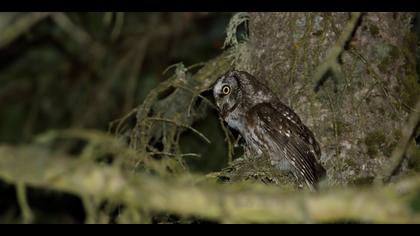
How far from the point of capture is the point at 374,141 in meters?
4.16

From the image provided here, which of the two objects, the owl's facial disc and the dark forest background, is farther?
the owl's facial disc

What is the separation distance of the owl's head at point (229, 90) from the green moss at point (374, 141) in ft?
3.21

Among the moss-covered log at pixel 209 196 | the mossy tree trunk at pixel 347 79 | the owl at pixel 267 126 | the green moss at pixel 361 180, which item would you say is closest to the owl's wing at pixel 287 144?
the owl at pixel 267 126

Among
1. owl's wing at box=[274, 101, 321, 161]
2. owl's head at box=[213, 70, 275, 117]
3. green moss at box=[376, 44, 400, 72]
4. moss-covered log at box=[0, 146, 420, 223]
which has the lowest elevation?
moss-covered log at box=[0, 146, 420, 223]

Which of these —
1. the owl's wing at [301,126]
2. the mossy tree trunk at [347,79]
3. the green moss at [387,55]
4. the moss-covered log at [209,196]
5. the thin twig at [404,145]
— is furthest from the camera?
the green moss at [387,55]

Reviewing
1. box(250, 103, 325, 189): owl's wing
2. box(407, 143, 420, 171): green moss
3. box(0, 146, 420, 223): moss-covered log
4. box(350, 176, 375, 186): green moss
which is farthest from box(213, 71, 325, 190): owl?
A: box(0, 146, 420, 223): moss-covered log

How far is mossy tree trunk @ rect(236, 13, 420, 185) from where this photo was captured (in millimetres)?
4180

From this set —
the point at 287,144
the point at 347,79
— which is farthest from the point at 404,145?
the point at 287,144

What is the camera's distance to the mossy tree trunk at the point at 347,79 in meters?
4.18

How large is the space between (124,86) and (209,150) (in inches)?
41.5

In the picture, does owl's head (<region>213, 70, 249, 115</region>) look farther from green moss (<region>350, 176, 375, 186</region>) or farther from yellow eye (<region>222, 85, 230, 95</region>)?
green moss (<region>350, 176, 375, 186</region>)

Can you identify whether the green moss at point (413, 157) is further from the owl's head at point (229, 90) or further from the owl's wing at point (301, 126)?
the owl's head at point (229, 90)

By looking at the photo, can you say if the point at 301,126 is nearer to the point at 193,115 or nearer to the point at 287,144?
the point at 287,144
